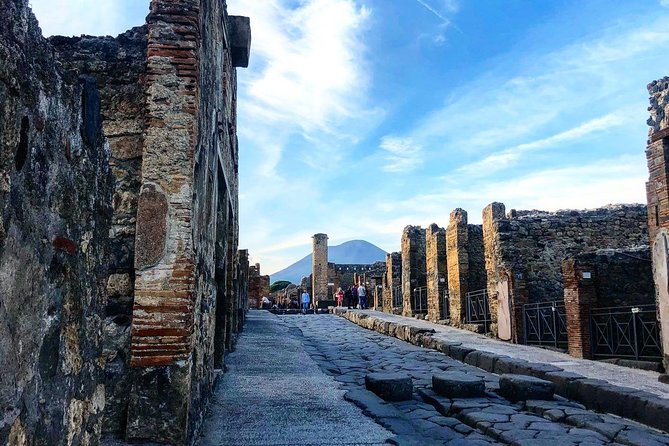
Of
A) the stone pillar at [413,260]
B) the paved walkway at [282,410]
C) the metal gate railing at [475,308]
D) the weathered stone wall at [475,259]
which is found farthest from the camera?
the stone pillar at [413,260]

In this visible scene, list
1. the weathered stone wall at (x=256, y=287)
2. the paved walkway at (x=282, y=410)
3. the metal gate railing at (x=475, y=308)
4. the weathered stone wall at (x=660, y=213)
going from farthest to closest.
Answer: the weathered stone wall at (x=256, y=287)
the metal gate railing at (x=475, y=308)
the weathered stone wall at (x=660, y=213)
the paved walkway at (x=282, y=410)

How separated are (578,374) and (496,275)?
6.64 metres

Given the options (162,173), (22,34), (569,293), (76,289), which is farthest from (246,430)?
(569,293)

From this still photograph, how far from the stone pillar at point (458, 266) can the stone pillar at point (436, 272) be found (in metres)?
0.66

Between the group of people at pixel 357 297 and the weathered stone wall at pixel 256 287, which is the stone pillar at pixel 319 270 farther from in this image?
the group of people at pixel 357 297

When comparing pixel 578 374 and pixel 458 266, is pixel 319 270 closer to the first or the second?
pixel 458 266

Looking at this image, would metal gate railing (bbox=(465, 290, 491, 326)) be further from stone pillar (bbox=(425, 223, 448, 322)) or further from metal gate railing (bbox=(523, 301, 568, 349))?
metal gate railing (bbox=(523, 301, 568, 349))

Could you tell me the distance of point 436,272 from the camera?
59.3 feet

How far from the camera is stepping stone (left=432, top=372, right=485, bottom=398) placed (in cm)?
678

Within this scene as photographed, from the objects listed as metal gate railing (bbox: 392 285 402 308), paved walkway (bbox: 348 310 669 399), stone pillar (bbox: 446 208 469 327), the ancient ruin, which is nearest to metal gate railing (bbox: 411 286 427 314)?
metal gate railing (bbox: 392 285 402 308)

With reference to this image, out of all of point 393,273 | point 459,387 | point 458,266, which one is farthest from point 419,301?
point 459,387

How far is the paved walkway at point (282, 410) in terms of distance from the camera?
4555 millimetres

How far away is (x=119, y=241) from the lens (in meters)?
4.43

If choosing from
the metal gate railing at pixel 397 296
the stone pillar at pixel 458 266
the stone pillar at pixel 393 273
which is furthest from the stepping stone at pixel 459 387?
the stone pillar at pixel 393 273
